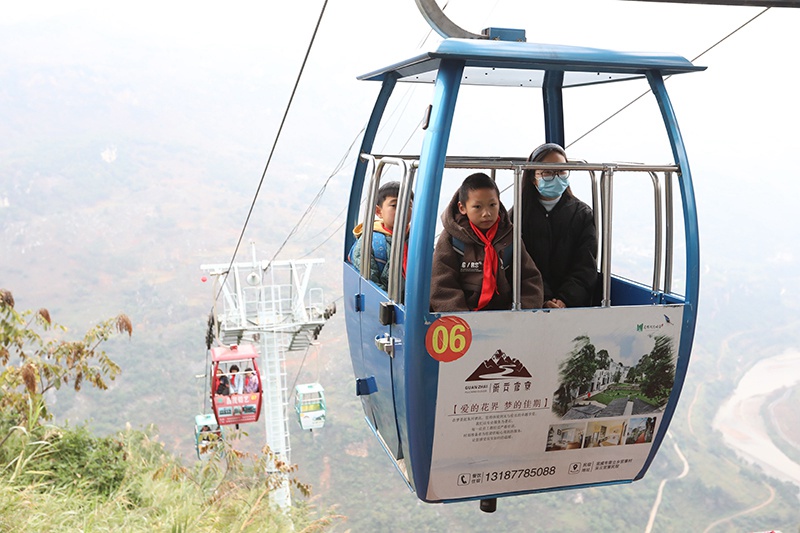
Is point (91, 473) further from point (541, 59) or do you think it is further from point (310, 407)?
point (310, 407)

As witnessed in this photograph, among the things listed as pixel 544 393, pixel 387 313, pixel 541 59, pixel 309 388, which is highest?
pixel 541 59

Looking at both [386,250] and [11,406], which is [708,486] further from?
[386,250]

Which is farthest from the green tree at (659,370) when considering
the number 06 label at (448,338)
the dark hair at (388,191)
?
the dark hair at (388,191)

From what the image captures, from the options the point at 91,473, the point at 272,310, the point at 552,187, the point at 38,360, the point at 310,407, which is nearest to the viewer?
the point at 552,187

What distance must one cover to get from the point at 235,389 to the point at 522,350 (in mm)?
10010

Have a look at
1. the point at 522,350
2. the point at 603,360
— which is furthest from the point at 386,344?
the point at 603,360

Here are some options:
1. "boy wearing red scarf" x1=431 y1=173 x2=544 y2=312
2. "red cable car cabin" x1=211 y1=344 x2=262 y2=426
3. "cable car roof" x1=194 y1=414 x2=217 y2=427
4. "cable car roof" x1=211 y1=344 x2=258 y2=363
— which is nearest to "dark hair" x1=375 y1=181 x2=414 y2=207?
"boy wearing red scarf" x1=431 y1=173 x2=544 y2=312

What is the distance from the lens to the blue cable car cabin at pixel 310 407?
580 inches

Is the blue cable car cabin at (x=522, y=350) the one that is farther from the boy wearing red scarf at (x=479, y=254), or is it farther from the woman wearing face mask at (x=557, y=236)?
the woman wearing face mask at (x=557, y=236)

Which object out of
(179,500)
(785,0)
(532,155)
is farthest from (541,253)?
(179,500)

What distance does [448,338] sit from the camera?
7.95 ft

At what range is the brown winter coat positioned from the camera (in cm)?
264

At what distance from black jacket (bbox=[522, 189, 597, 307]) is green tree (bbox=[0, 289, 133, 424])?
4137mm

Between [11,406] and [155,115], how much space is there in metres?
45.7
